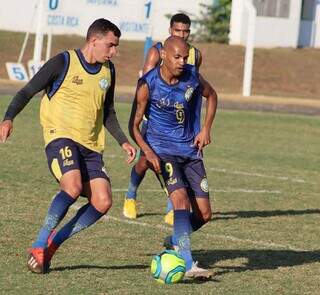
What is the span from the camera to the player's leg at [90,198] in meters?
8.30

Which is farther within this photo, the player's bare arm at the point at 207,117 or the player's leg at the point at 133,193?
the player's leg at the point at 133,193

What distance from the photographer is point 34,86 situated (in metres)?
8.23

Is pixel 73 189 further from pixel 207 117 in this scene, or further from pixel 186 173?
pixel 207 117

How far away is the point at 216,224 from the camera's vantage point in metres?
11.3

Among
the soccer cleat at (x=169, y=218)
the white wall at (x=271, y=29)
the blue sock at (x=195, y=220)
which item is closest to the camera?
the blue sock at (x=195, y=220)

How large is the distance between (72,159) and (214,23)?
36.3m

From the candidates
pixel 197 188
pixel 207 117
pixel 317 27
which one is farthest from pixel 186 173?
pixel 317 27

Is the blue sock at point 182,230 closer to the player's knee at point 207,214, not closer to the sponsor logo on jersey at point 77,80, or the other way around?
the player's knee at point 207,214

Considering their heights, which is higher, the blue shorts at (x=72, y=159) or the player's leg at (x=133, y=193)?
the blue shorts at (x=72, y=159)

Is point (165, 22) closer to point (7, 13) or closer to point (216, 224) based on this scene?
point (7, 13)

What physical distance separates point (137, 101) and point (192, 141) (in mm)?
560

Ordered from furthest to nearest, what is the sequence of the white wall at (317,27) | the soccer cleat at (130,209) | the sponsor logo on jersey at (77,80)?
the white wall at (317,27)
the soccer cleat at (130,209)
the sponsor logo on jersey at (77,80)

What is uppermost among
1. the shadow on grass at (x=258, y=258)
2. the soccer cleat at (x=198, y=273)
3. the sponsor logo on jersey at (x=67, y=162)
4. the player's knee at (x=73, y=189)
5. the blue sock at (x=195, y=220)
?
the sponsor logo on jersey at (x=67, y=162)

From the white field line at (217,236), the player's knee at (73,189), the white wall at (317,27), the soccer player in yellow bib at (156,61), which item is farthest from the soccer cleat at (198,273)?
the white wall at (317,27)
